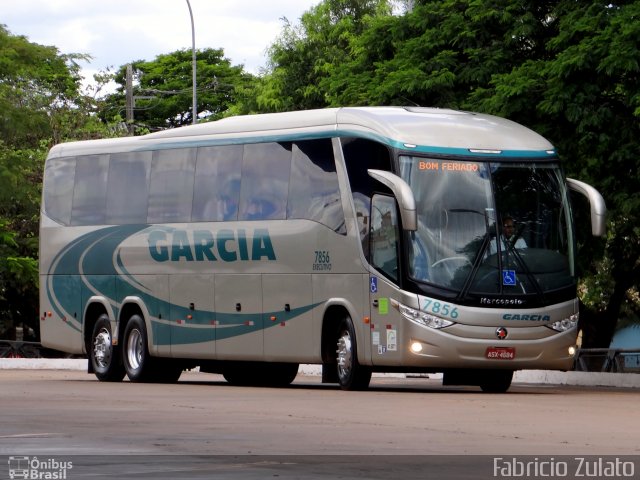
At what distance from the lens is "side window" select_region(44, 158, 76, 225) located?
1248 inches

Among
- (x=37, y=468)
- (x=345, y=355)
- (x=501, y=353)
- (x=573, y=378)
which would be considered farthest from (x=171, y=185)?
(x=37, y=468)

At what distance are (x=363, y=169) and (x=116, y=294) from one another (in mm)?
7121

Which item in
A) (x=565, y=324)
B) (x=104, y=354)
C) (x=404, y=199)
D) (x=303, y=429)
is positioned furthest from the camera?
(x=104, y=354)

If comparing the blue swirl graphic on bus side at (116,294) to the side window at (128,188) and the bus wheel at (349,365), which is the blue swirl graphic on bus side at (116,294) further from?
A: the bus wheel at (349,365)

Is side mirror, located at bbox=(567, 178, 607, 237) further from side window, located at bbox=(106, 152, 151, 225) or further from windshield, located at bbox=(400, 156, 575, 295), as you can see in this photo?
side window, located at bbox=(106, 152, 151, 225)

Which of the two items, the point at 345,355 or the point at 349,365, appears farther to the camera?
the point at 345,355

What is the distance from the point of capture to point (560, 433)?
50.6 feet

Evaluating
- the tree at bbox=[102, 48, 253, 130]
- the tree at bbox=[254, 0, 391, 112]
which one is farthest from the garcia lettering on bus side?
the tree at bbox=[102, 48, 253, 130]

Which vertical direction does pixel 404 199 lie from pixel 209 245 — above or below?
above

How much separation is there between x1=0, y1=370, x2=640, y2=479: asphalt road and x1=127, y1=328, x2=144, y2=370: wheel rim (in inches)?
214

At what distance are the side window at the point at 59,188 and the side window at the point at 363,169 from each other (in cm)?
827

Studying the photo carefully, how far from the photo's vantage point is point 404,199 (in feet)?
76.6

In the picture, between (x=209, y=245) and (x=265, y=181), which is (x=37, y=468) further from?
(x=209, y=245)

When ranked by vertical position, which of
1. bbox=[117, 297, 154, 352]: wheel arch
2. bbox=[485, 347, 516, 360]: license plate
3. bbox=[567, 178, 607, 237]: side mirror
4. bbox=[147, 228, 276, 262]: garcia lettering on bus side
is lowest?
bbox=[485, 347, 516, 360]: license plate
